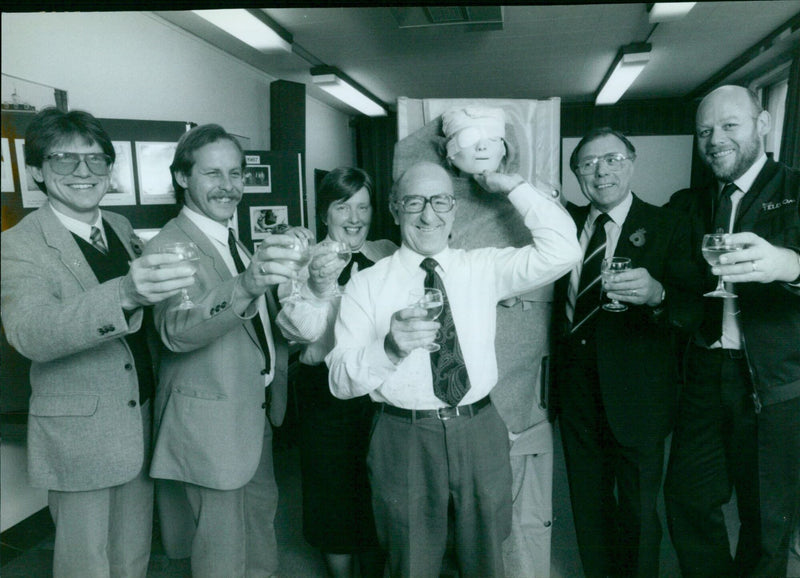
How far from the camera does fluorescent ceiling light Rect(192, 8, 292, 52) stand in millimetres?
3867

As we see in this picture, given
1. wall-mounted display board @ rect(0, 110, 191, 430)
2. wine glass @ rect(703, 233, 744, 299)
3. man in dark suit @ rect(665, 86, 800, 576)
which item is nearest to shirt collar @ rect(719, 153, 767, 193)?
man in dark suit @ rect(665, 86, 800, 576)

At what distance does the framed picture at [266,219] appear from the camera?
450 centimetres

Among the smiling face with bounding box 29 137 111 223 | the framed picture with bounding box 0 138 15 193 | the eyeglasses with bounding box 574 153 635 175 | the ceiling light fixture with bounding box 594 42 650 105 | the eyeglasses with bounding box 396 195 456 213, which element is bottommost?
the eyeglasses with bounding box 396 195 456 213

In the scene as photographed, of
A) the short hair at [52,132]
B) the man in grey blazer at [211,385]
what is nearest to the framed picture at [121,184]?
the man in grey blazer at [211,385]

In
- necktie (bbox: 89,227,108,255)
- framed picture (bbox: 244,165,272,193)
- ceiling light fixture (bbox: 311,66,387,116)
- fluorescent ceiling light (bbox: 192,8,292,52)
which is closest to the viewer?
necktie (bbox: 89,227,108,255)

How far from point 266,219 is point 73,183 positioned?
9.43 feet

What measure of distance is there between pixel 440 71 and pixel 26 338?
16.7 feet

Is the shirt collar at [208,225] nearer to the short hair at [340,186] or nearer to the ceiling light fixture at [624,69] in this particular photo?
the short hair at [340,186]

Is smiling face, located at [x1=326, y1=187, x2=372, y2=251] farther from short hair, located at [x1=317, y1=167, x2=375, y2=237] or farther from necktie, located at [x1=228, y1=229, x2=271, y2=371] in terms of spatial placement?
necktie, located at [x1=228, y1=229, x2=271, y2=371]

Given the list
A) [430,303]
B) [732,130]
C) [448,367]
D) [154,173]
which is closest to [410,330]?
[430,303]

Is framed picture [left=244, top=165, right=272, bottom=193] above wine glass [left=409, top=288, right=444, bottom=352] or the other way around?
above

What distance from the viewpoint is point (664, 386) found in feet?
6.40

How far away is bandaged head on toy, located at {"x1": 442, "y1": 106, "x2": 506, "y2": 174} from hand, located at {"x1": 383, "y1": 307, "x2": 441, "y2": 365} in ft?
2.65

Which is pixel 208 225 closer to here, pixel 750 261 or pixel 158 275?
pixel 158 275
